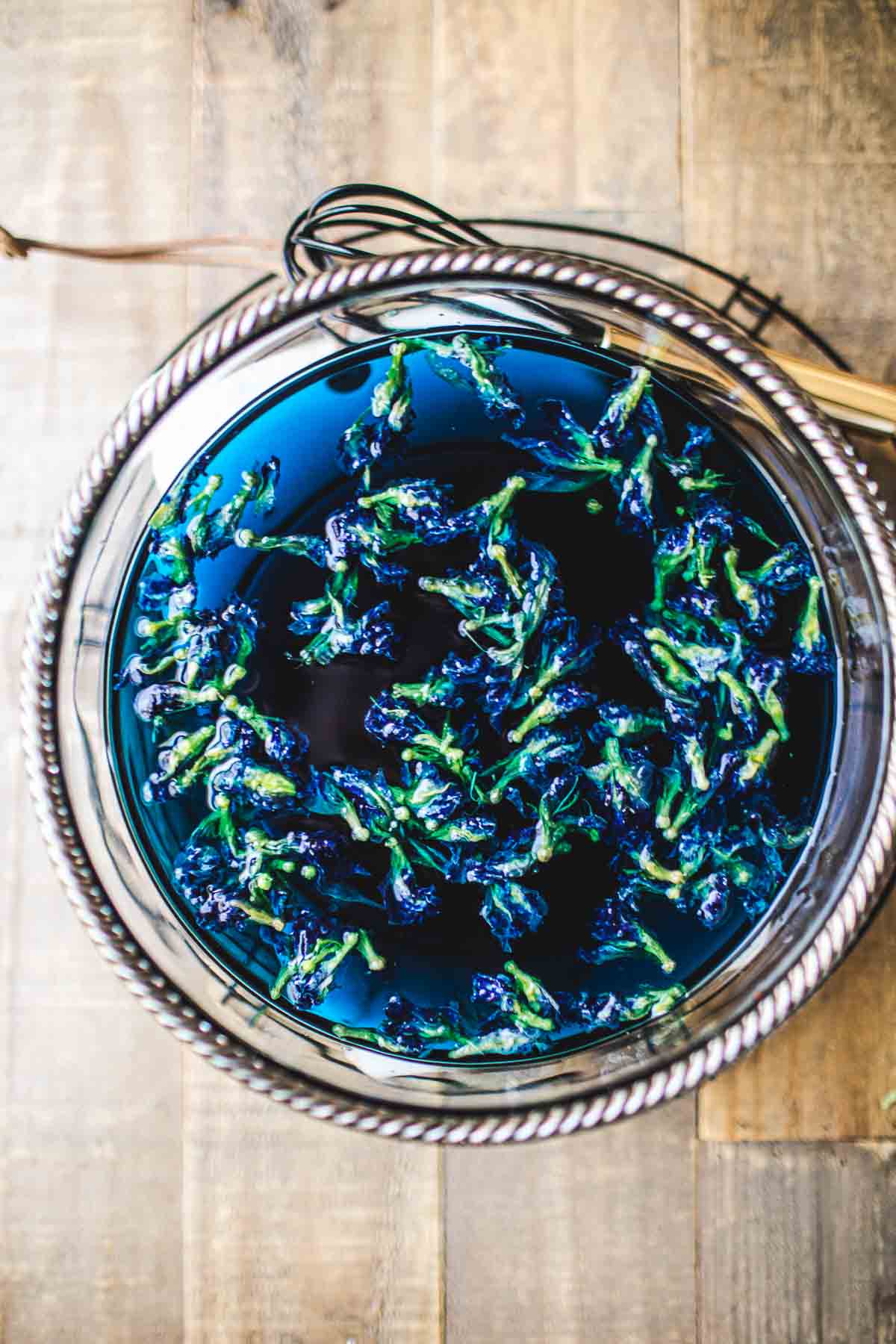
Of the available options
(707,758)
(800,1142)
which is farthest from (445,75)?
(800,1142)

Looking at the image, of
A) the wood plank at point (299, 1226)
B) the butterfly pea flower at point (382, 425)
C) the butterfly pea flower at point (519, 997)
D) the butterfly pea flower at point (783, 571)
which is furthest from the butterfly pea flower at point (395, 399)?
the wood plank at point (299, 1226)

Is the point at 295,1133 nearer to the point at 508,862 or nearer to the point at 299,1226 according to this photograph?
the point at 299,1226

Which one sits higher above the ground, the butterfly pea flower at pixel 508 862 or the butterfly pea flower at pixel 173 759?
the butterfly pea flower at pixel 173 759

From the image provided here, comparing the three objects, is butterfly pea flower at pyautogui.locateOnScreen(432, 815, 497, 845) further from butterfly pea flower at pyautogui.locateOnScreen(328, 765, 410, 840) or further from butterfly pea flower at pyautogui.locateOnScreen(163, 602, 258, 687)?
butterfly pea flower at pyautogui.locateOnScreen(163, 602, 258, 687)

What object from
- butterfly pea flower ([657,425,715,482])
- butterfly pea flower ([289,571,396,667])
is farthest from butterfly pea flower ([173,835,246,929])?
butterfly pea flower ([657,425,715,482])

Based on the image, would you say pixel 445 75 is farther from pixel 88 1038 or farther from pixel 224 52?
pixel 88 1038

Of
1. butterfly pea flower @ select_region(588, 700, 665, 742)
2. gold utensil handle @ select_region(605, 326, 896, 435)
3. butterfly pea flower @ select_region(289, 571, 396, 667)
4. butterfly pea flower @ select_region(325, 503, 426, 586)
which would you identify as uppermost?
gold utensil handle @ select_region(605, 326, 896, 435)

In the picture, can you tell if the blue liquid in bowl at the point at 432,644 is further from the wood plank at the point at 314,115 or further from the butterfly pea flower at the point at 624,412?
the wood plank at the point at 314,115
